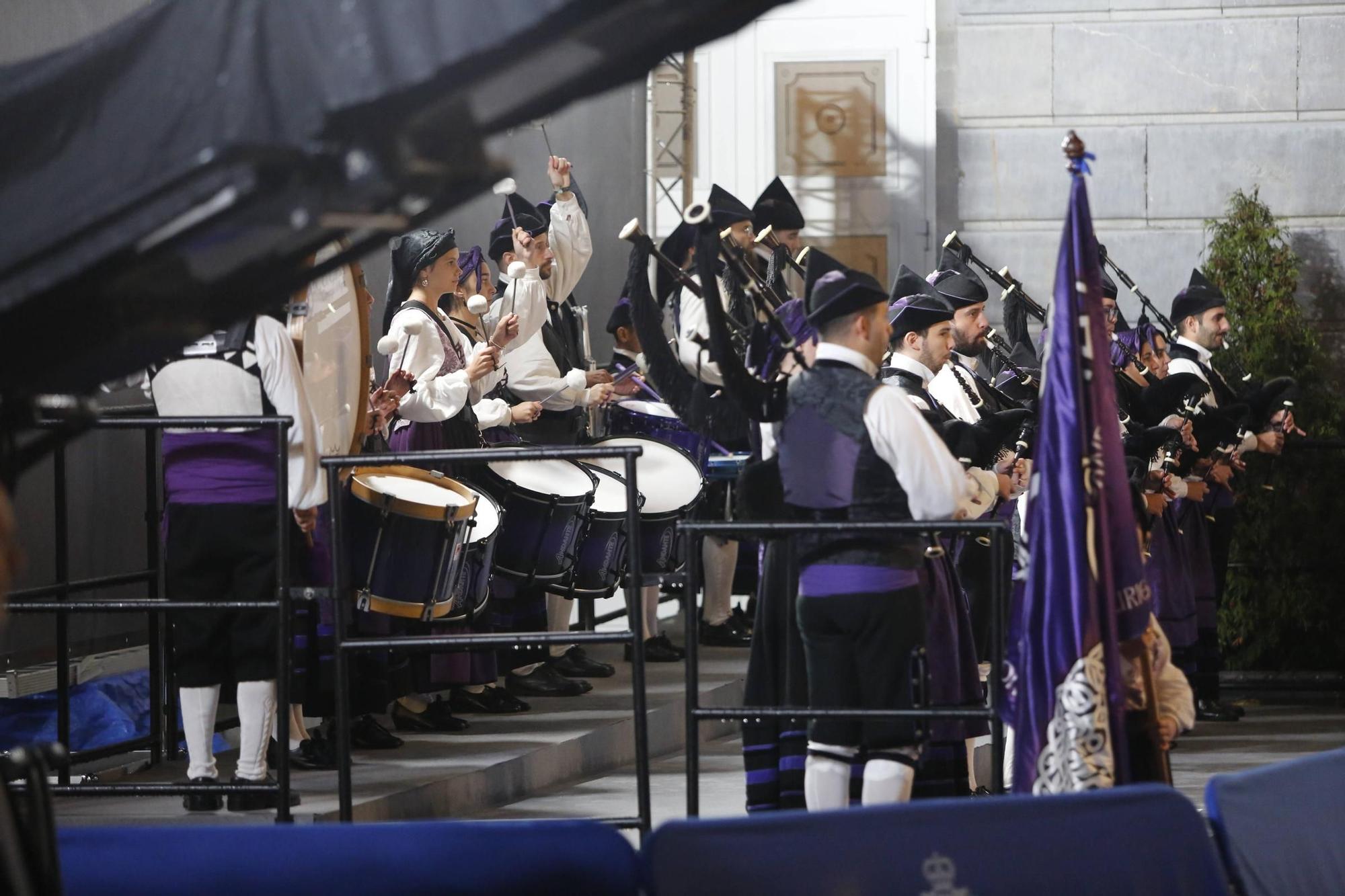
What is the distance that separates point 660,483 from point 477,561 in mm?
1578

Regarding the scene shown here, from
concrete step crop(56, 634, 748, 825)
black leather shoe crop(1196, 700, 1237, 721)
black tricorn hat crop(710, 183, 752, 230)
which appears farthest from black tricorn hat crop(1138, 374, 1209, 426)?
concrete step crop(56, 634, 748, 825)

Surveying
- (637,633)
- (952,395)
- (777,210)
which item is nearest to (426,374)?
(952,395)

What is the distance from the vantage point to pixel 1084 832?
2.35 metres

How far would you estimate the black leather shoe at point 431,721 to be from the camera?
629cm

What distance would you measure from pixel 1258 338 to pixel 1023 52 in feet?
8.24

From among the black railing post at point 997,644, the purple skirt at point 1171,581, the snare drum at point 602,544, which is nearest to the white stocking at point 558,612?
the snare drum at point 602,544

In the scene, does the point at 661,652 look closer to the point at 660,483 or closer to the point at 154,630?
the point at 660,483

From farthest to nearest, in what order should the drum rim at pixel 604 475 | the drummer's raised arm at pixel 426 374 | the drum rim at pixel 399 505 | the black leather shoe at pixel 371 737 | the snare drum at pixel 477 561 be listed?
the drum rim at pixel 604 475 < the drummer's raised arm at pixel 426 374 < the black leather shoe at pixel 371 737 < the snare drum at pixel 477 561 < the drum rim at pixel 399 505

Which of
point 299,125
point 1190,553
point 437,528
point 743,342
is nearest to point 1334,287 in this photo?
point 1190,553

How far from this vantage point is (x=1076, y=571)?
310cm

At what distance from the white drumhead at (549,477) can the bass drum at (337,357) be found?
0.85 m

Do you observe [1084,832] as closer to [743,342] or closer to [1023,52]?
[743,342]

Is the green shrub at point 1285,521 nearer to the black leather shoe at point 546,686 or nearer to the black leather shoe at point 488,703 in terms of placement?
the black leather shoe at point 546,686

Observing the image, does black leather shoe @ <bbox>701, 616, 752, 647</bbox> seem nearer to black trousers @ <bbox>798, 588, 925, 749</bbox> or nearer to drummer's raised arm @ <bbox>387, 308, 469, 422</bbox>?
drummer's raised arm @ <bbox>387, 308, 469, 422</bbox>
